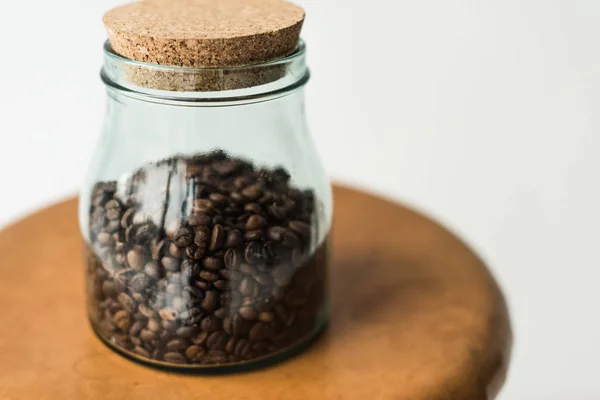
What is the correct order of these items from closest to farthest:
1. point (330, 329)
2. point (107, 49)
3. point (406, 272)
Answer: point (107, 49)
point (330, 329)
point (406, 272)

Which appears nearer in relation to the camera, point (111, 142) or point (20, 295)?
point (111, 142)

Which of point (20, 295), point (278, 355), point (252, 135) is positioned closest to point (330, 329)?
point (278, 355)

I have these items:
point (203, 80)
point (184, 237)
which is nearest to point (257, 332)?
point (184, 237)

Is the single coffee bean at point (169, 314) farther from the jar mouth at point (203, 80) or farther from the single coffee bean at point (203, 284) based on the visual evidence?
the jar mouth at point (203, 80)

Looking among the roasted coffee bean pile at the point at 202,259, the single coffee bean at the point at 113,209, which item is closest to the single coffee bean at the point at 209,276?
the roasted coffee bean pile at the point at 202,259

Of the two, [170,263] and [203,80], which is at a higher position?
[203,80]

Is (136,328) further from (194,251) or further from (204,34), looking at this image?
(204,34)

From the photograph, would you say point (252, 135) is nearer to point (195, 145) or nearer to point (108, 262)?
point (195, 145)

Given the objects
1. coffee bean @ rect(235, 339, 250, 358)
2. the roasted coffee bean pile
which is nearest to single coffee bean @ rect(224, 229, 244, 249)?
the roasted coffee bean pile
